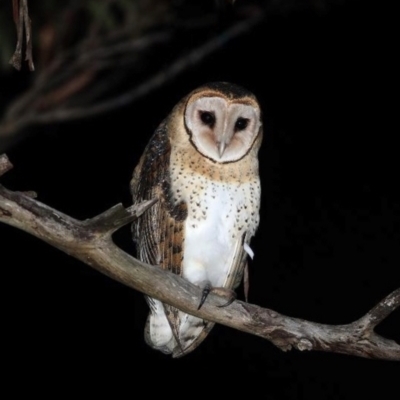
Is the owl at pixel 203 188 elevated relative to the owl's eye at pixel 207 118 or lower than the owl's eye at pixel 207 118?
lower

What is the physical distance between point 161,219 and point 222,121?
0.30 m

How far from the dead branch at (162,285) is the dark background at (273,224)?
7.70 feet

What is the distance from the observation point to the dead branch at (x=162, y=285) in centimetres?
186

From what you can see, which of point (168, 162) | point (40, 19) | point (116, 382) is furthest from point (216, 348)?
point (168, 162)

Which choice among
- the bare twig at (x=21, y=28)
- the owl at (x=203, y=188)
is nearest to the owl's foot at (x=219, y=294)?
the owl at (x=203, y=188)

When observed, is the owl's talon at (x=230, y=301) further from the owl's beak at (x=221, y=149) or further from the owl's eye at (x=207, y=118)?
→ the owl's eye at (x=207, y=118)

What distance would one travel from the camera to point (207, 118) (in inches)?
101

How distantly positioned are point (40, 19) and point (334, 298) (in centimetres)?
228

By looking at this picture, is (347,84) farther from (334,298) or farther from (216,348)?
(216,348)

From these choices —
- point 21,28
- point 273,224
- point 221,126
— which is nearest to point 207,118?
point 221,126

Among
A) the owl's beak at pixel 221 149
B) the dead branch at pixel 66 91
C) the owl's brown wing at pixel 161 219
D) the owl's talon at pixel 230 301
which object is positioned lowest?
the owl's talon at pixel 230 301

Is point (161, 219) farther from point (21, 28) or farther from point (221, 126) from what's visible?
point (21, 28)

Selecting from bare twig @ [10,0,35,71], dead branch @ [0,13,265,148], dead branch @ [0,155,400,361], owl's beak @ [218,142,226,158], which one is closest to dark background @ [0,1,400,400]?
dead branch @ [0,13,265,148]

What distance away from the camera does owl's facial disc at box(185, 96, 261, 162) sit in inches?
98.7
